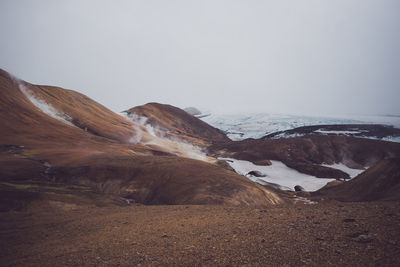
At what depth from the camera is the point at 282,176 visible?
54.3 metres

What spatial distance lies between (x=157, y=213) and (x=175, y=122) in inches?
4547

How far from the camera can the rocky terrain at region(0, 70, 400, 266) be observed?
528 cm

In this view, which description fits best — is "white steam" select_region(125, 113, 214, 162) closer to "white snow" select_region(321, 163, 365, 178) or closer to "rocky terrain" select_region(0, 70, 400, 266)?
"rocky terrain" select_region(0, 70, 400, 266)

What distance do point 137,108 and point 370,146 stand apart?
100320mm

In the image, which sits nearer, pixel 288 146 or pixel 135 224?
pixel 135 224

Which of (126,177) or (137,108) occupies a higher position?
(137,108)

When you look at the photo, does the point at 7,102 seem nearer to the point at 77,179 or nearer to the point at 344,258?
the point at 77,179

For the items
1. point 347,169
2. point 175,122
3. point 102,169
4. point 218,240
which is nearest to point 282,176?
point 347,169

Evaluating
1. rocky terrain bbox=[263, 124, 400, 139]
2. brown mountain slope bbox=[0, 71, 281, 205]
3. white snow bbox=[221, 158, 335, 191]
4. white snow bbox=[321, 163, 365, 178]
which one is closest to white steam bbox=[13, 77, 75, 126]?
brown mountain slope bbox=[0, 71, 281, 205]

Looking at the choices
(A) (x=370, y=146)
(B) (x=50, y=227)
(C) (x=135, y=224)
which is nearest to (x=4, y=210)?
(B) (x=50, y=227)

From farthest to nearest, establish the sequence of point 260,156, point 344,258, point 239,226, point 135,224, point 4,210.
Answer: point 260,156 < point 4,210 < point 135,224 < point 239,226 < point 344,258

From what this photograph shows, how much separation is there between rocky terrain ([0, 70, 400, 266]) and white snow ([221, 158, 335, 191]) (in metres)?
25.1

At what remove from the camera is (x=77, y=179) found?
866 inches

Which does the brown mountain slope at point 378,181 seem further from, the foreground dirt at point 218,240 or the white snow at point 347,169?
the white snow at point 347,169
